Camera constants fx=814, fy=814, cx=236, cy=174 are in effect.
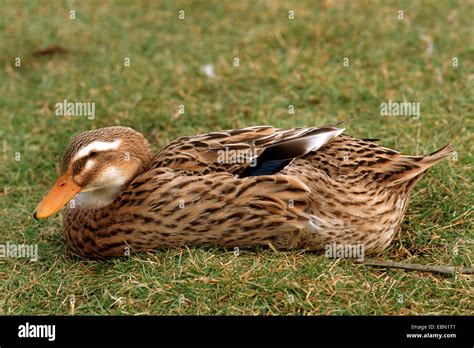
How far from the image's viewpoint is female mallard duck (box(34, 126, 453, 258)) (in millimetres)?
4898

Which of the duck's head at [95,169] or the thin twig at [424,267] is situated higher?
the duck's head at [95,169]

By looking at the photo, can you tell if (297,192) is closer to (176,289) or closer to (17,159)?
(176,289)

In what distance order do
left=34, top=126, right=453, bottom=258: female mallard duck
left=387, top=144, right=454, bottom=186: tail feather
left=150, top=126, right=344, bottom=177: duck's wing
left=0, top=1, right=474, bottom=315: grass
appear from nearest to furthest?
left=0, top=1, right=474, bottom=315: grass, left=34, top=126, right=453, bottom=258: female mallard duck, left=150, top=126, right=344, bottom=177: duck's wing, left=387, top=144, right=454, bottom=186: tail feather

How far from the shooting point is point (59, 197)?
200 inches

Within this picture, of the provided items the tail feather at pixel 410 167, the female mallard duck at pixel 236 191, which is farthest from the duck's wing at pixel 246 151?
the tail feather at pixel 410 167

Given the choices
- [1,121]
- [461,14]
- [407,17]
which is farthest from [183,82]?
[461,14]

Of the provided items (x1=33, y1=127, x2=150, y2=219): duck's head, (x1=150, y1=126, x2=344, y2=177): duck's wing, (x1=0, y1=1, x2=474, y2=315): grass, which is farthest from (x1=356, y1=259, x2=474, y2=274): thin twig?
(x1=33, y1=127, x2=150, y2=219): duck's head

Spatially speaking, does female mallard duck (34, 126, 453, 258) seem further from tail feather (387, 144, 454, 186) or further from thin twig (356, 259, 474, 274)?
thin twig (356, 259, 474, 274)

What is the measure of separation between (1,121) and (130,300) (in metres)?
3.46

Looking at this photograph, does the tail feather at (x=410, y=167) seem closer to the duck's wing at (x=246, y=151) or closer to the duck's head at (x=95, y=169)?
the duck's wing at (x=246, y=151)

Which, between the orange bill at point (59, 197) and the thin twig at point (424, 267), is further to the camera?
the orange bill at point (59, 197)

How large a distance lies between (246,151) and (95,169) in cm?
96

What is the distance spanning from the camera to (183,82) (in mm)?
7805

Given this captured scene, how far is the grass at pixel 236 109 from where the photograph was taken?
4.71 m
